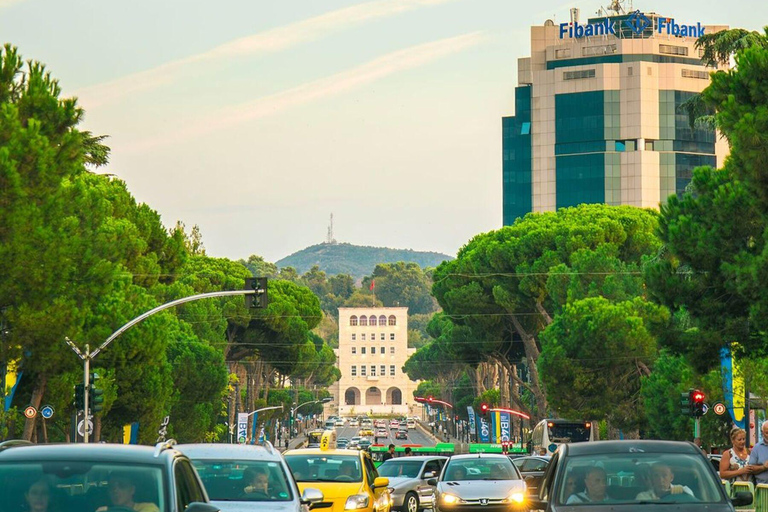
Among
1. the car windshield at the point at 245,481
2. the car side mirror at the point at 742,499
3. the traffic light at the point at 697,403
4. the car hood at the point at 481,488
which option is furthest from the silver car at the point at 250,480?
the traffic light at the point at 697,403

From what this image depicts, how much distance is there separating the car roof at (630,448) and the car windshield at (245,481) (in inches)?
128

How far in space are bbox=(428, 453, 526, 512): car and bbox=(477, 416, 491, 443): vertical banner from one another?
92077mm

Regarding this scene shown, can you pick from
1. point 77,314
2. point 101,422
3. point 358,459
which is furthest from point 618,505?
point 101,422

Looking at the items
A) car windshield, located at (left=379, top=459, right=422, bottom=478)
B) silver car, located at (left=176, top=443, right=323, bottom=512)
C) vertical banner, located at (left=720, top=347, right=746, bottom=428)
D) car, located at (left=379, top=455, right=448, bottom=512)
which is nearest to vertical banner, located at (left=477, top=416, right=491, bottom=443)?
vertical banner, located at (left=720, top=347, right=746, bottom=428)

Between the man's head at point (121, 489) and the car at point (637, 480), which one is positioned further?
the car at point (637, 480)

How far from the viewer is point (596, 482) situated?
13031 millimetres

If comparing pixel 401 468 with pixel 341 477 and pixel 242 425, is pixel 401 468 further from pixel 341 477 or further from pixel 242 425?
pixel 242 425

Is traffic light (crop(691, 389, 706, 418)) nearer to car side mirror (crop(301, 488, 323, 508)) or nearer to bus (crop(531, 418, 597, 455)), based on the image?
bus (crop(531, 418, 597, 455))

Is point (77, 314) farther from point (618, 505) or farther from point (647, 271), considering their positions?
point (618, 505)

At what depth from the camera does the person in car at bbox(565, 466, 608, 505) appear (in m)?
12.9

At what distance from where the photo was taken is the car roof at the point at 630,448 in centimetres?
1340

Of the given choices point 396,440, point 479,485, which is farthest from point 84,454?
point 396,440

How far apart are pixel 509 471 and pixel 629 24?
121 meters

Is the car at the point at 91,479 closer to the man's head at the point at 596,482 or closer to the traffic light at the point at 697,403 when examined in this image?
the man's head at the point at 596,482
